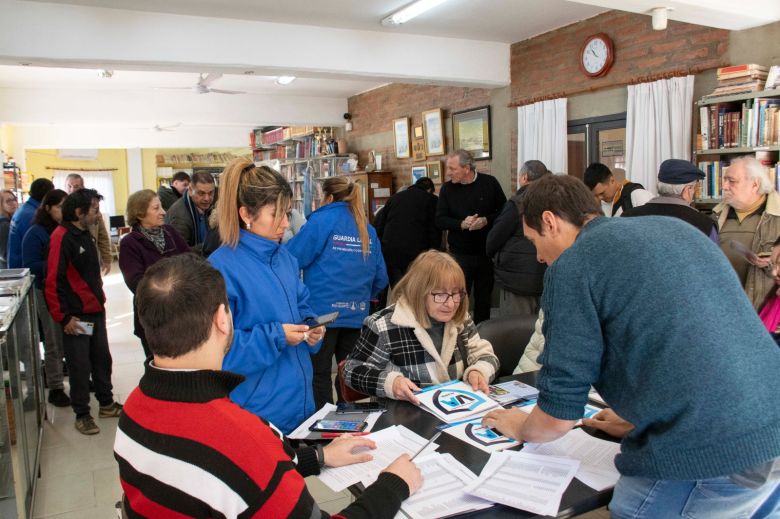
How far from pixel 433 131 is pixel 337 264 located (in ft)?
15.1

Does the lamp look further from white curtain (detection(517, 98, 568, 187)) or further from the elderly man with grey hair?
white curtain (detection(517, 98, 568, 187))

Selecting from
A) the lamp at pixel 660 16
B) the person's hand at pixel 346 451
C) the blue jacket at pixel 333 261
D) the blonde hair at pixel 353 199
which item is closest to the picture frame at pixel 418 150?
the lamp at pixel 660 16

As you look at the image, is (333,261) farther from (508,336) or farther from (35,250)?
(35,250)

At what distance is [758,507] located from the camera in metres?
1.30

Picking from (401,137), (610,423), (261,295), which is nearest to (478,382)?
(610,423)

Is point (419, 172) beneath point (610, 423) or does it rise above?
above

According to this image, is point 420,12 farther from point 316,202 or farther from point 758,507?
point 316,202

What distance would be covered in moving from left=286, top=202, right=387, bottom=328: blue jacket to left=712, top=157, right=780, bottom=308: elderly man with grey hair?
223 centimetres

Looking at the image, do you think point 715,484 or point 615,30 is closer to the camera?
point 715,484

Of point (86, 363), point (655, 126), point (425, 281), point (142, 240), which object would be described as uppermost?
point (655, 126)

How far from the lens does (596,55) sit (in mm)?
5328

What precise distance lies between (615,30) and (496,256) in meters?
2.35

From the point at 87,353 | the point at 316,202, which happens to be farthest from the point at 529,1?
the point at 316,202

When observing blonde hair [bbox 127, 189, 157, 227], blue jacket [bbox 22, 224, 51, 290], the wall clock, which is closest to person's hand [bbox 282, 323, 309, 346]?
blonde hair [bbox 127, 189, 157, 227]
